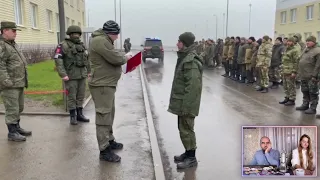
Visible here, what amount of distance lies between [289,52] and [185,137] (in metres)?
6.29

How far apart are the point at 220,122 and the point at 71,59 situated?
3614 mm

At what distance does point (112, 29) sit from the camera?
4.64m

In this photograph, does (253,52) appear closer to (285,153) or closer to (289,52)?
(289,52)

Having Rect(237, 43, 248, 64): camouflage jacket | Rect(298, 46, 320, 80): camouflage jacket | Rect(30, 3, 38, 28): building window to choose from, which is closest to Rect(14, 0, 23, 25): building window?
Rect(30, 3, 38, 28): building window

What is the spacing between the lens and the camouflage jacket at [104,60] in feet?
14.8

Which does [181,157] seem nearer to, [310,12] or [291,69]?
[291,69]

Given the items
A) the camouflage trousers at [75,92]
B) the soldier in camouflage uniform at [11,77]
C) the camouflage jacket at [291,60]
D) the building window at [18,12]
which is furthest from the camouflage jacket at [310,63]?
the building window at [18,12]

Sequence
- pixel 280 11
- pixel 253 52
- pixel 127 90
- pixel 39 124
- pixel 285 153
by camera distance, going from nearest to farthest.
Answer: pixel 285 153 < pixel 39 124 < pixel 127 90 < pixel 253 52 < pixel 280 11

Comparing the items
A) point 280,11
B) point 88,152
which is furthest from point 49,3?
point 280,11

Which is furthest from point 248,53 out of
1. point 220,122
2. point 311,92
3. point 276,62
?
point 220,122

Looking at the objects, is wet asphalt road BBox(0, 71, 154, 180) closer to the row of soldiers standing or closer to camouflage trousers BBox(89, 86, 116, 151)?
camouflage trousers BBox(89, 86, 116, 151)

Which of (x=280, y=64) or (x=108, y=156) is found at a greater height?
(x=280, y=64)

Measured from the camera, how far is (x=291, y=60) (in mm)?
9562

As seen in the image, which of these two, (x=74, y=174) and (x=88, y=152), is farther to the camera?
(x=88, y=152)
